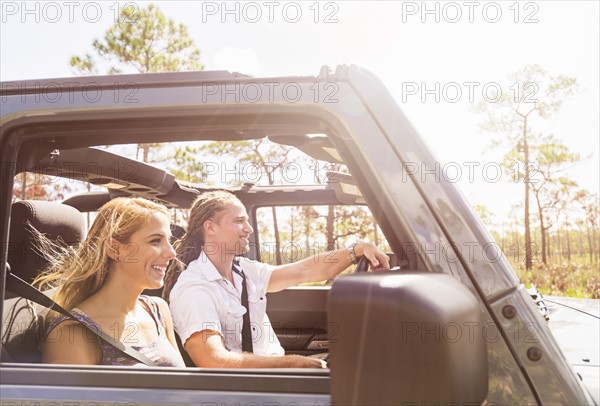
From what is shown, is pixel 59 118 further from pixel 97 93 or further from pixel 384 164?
pixel 384 164

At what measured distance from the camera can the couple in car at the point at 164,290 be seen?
2025 millimetres

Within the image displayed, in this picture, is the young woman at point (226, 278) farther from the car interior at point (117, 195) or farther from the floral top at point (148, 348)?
the car interior at point (117, 195)

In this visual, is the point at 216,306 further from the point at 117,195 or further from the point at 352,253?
the point at 117,195

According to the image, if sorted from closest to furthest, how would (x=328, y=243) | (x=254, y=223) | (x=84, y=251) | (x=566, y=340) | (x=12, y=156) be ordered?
(x=12, y=156) → (x=566, y=340) → (x=84, y=251) → (x=328, y=243) → (x=254, y=223)

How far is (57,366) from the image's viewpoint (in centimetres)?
159

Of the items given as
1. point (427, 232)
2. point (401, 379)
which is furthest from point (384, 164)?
point (401, 379)

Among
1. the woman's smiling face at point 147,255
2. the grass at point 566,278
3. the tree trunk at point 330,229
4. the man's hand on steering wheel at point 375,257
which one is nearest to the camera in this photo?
the man's hand on steering wheel at point 375,257

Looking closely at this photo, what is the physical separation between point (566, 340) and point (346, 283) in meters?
1.34

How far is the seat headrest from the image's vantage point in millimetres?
2350

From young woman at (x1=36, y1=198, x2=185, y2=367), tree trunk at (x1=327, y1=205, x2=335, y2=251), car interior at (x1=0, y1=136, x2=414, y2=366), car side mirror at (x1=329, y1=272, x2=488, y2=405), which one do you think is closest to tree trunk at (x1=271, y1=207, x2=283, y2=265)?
car interior at (x1=0, y1=136, x2=414, y2=366)

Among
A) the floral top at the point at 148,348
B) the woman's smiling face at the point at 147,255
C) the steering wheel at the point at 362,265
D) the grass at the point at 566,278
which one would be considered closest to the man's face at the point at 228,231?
the floral top at the point at 148,348

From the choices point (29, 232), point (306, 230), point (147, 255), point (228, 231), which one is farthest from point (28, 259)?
point (306, 230)

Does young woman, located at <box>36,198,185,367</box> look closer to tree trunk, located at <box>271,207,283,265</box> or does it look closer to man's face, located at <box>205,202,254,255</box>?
man's face, located at <box>205,202,254,255</box>

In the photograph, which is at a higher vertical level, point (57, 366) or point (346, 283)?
point (346, 283)
